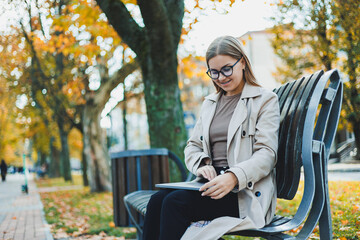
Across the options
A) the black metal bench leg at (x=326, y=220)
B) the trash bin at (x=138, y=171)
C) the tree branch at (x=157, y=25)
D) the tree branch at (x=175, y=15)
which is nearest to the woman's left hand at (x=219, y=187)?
the black metal bench leg at (x=326, y=220)

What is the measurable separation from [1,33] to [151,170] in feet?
42.9

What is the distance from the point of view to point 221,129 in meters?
2.82

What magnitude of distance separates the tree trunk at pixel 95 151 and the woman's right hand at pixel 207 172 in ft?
38.5

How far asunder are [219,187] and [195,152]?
71 cm

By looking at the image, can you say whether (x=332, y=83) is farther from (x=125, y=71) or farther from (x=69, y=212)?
(x=125, y=71)

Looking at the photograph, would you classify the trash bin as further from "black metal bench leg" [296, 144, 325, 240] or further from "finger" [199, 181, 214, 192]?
"black metal bench leg" [296, 144, 325, 240]

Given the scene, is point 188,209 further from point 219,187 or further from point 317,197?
point 317,197

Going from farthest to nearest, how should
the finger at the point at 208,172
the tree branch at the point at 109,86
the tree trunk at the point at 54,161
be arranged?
the tree trunk at the point at 54,161 < the tree branch at the point at 109,86 < the finger at the point at 208,172

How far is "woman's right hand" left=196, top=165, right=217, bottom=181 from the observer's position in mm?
2652

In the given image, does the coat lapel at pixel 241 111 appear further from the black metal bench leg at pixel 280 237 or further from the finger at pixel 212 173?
the black metal bench leg at pixel 280 237

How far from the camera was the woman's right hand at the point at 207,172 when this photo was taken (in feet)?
8.70

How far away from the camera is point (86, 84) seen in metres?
14.9

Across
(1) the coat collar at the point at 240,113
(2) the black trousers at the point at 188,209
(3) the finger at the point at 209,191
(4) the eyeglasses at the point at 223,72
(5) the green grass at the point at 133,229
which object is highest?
(4) the eyeglasses at the point at 223,72

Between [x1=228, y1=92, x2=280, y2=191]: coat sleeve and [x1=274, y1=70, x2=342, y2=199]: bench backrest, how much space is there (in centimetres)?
12
